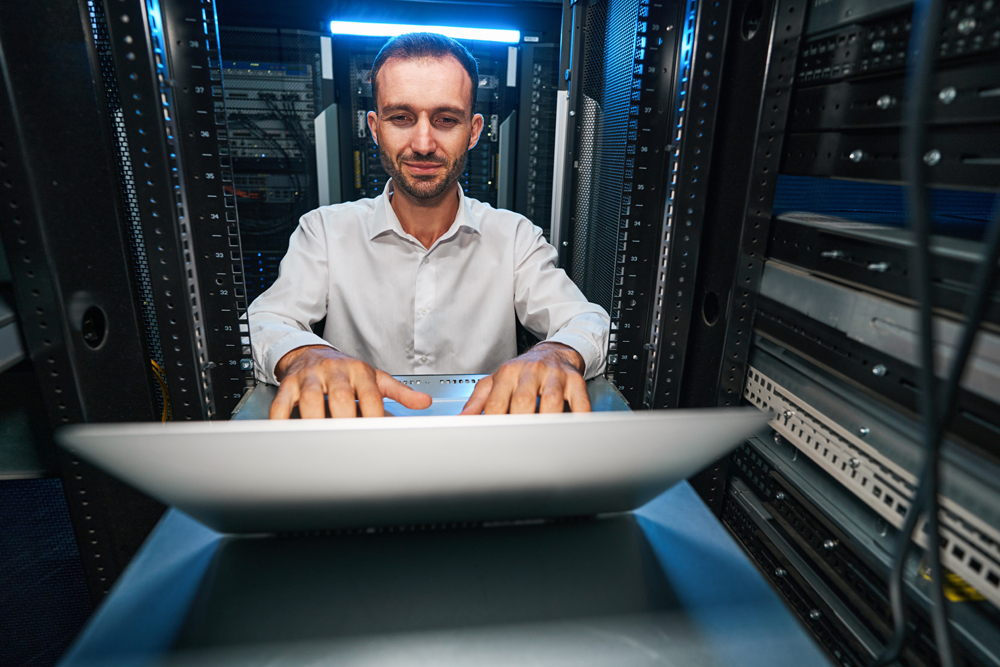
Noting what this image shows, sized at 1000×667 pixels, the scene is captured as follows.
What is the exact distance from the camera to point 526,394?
20.1 inches

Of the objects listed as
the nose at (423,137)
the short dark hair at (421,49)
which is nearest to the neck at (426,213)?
the nose at (423,137)

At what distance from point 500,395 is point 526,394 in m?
0.03

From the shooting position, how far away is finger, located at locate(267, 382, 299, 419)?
0.46m

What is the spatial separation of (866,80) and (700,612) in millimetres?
490

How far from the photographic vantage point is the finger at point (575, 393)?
525 mm

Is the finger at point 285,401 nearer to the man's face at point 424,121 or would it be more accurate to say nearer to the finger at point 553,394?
the finger at point 553,394

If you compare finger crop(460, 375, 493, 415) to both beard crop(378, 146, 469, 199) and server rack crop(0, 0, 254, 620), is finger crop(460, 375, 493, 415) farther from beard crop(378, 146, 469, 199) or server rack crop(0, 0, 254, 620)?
beard crop(378, 146, 469, 199)

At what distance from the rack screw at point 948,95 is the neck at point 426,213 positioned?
1.07m

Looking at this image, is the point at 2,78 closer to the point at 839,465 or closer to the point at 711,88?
the point at 711,88

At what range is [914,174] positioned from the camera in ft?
0.89

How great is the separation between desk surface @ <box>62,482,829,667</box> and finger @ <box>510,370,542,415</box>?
0.39 ft

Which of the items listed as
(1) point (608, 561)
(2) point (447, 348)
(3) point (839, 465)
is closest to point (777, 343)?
(3) point (839, 465)

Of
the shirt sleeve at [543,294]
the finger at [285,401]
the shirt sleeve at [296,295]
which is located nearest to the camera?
the finger at [285,401]

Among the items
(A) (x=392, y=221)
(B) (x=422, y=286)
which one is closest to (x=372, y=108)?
(A) (x=392, y=221)
